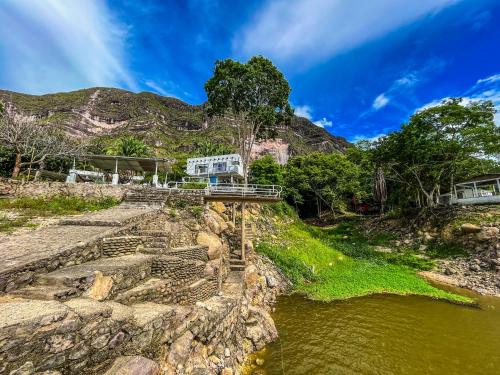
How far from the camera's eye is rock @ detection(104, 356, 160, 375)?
4.58 metres

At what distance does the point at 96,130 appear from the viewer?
100500mm

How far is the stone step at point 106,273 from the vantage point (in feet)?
19.7

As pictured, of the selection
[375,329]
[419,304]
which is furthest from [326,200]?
[375,329]

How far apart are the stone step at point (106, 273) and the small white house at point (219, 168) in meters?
20.3

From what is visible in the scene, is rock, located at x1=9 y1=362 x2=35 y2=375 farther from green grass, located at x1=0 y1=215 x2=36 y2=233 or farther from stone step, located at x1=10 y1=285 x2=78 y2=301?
green grass, located at x1=0 y1=215 x2=36 y2=233

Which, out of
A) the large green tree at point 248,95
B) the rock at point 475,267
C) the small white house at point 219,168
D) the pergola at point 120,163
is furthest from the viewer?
the small white house at point 219,168

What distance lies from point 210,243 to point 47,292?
7781 millimetres

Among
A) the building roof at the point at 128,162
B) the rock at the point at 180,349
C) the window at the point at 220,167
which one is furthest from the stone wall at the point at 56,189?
the window at the point at 220,167

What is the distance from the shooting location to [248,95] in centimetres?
2364

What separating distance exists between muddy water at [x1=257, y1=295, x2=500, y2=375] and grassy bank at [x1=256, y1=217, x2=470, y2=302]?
130cm

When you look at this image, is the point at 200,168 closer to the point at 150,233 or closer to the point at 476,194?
the point at 150,233

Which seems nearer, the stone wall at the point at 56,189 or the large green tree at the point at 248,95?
the stone wall at the point at 56,189

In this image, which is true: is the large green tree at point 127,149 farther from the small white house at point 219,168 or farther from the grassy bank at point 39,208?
the grassy bank at point 39,208

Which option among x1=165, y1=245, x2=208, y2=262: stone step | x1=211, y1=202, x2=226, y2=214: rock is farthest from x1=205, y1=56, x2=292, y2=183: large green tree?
x1=165, y1=245, x2=208, y2=262: stone step
